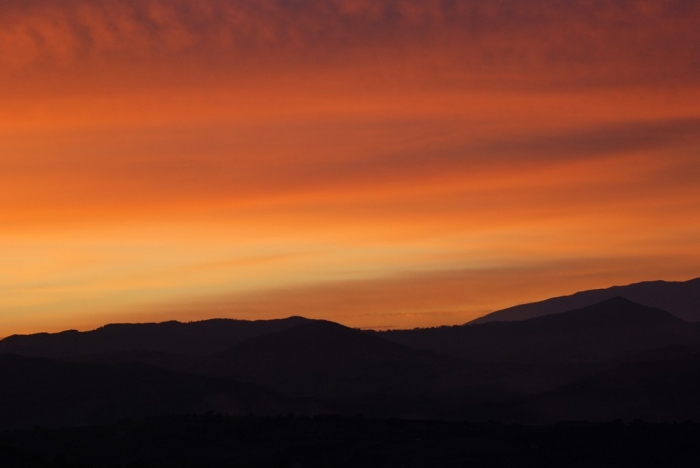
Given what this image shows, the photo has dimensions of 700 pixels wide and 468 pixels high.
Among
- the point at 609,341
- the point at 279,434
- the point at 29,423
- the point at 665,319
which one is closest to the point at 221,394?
the point at 29,423

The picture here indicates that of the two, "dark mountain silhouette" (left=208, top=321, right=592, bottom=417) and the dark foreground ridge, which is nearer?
the dark foreground ridge

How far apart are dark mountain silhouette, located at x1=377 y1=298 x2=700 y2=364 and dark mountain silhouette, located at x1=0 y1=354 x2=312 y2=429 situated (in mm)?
45254

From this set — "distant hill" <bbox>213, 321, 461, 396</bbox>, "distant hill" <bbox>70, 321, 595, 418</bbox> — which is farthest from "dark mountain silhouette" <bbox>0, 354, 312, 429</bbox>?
"distant hill" <bbox>213, 321, 461, 396</bbox>

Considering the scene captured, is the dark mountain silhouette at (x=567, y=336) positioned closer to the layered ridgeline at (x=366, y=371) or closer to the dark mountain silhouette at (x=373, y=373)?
the layered ridgeline at (x=366, y=371)

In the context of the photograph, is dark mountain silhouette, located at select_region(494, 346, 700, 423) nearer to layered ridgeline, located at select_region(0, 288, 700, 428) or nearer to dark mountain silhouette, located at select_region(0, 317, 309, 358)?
layered ridgeline, located at select_region(0, 288, 700, 428)

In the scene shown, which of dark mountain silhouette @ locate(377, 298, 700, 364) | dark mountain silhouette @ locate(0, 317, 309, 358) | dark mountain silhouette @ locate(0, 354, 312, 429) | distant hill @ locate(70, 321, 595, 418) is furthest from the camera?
dark mountain silhouette @ locate(0, 317, 309, 358)

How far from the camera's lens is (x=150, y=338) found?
413 feet

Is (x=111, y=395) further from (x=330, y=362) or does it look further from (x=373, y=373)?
(x=330, y=362)

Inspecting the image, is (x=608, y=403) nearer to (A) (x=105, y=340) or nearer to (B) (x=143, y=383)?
(B) (x=143, y=383)

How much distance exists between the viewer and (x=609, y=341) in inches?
4267

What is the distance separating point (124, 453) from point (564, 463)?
18.2m

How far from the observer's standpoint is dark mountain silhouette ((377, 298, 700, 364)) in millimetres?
106438

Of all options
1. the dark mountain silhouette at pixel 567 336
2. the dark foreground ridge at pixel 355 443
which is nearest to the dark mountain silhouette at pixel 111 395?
the dark foreground ridge at pixel 355 443

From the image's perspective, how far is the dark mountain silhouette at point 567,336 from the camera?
349ft
